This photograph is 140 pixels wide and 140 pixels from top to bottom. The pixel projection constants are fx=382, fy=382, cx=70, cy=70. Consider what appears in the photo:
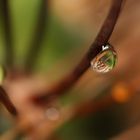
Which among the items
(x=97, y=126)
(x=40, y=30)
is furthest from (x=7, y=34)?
(x=97, y=126)

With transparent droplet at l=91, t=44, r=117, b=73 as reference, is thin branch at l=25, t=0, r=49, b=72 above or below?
above

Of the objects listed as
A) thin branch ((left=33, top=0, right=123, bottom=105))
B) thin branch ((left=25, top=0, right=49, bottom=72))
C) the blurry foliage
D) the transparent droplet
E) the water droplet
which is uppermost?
thin branch ((left=25, top=0, right=49, bottom=72))

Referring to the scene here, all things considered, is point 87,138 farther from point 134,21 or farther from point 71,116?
point 134,21

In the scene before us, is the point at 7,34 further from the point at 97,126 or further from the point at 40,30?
the point at 97,126

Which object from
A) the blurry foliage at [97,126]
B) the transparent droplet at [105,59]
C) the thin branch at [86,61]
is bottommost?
the blurry foliage at [97,126]

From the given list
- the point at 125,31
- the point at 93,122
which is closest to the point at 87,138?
the point at 93,122
